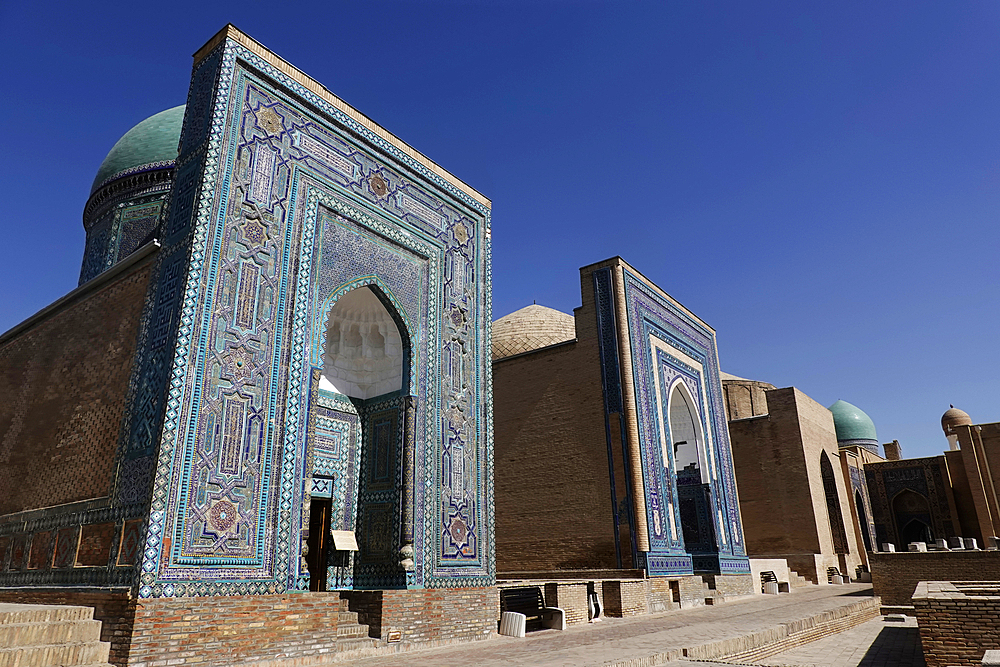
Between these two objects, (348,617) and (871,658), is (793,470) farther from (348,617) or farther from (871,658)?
(348,617)

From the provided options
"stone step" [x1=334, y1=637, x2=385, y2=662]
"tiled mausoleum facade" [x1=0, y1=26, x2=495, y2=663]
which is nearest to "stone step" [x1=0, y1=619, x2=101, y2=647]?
"tiled mausoleum facade" [x1=0, y1=26, x2=495, y2=663]

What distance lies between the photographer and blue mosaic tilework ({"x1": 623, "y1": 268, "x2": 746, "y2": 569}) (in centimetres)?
1196

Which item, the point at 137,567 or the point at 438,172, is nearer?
the point at 137,567

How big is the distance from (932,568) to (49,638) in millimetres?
13867

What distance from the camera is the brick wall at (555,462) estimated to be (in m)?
12.1

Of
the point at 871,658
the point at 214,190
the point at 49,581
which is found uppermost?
the point at 214,190

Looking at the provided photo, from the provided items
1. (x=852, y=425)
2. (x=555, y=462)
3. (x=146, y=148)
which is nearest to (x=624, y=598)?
(x=555, y=462)

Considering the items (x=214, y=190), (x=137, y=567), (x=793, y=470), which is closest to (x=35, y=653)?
(x=137, y=567)

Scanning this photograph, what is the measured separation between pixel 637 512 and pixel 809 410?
1008 cm

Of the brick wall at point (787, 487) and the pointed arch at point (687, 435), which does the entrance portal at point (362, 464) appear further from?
the brick wall at point (787, 487)

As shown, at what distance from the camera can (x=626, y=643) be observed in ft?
20.9

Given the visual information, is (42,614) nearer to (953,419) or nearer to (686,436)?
(686,436)

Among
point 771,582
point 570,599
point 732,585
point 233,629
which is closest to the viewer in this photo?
point 233,629

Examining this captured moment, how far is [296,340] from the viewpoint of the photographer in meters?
6.39
